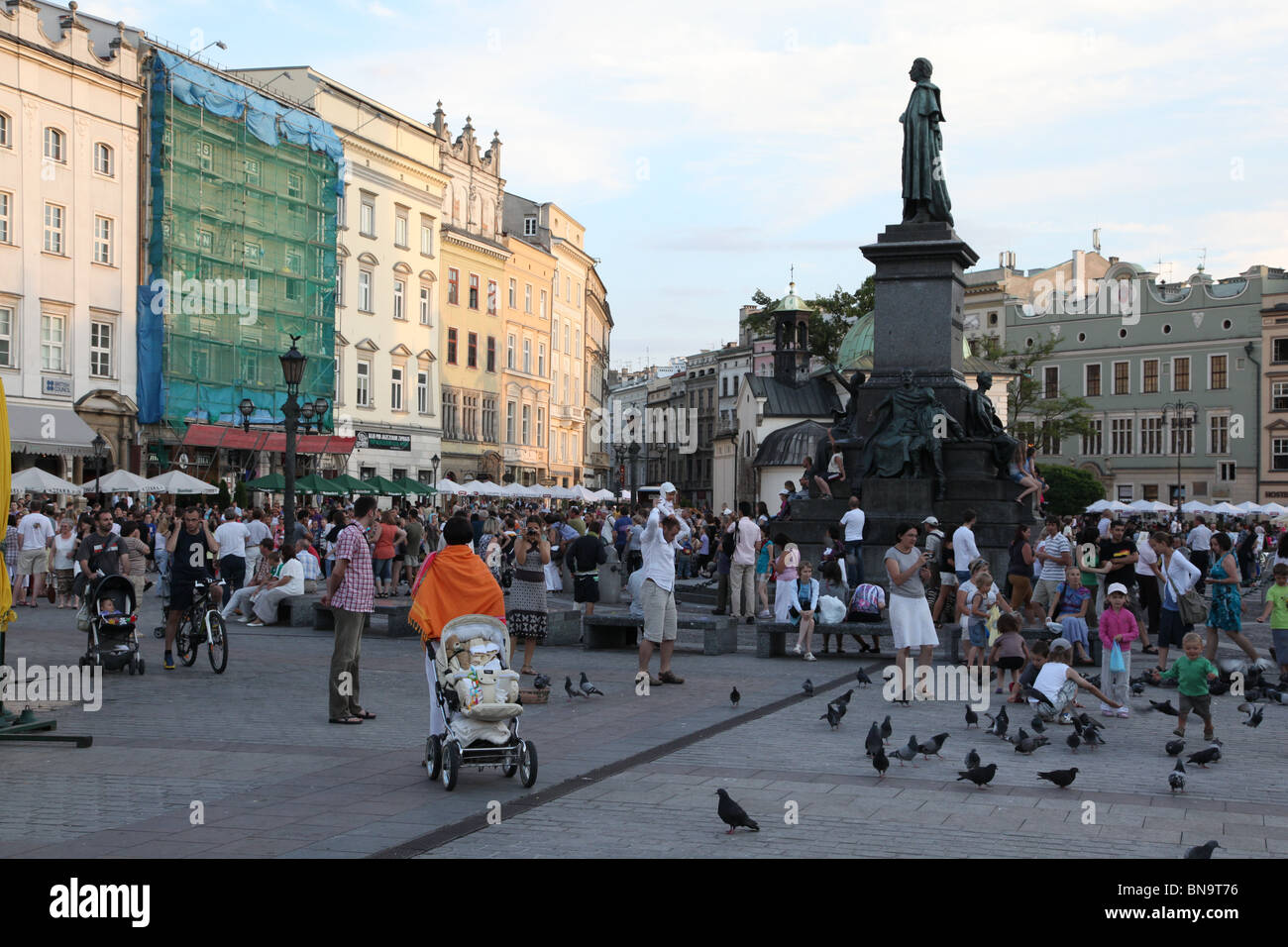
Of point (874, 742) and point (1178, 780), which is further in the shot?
point (874, 742)

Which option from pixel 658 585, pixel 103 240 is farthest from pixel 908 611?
pixel 103 240

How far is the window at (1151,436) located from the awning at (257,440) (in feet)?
163

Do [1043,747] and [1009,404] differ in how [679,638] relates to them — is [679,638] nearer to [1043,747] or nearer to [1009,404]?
[1043,747]

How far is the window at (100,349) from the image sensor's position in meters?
41.6

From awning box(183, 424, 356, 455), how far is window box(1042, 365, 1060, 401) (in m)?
48.9

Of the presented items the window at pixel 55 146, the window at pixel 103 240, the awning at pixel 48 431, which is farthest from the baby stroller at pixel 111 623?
the window at pixel 103 240

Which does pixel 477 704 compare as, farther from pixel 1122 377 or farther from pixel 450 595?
pixel 1122 377

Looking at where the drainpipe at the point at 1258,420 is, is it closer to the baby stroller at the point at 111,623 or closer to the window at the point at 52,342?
the window at the point at 52,342

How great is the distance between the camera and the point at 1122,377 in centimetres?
8344

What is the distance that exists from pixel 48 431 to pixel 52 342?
131 inches

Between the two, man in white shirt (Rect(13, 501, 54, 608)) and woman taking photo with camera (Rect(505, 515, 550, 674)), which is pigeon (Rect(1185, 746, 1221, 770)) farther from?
man in white shirt (Rect(13, 501, 54, 608))

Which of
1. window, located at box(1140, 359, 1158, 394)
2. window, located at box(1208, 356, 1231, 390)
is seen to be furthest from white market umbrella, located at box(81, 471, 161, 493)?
window, located at box(1140, 359, 1158, 394)

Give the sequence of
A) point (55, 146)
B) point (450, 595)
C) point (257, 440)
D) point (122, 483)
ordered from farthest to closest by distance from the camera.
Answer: point (257, 440) < point (55, 146) < point (122, 483) < point (450, 595)
